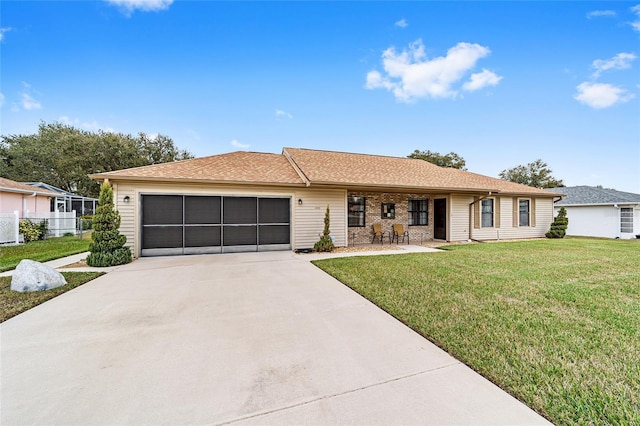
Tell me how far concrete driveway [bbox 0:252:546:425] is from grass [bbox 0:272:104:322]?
0.25m

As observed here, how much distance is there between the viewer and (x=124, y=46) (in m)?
10.6

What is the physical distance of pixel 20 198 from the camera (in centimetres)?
1311

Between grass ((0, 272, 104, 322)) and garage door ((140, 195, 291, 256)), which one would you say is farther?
garage door ((140, 195, 291, 256))

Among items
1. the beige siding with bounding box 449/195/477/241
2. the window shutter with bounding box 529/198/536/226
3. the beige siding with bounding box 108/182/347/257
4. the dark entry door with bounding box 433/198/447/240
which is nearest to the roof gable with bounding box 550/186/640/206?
the window shutter with bounding box 529/198/536/226

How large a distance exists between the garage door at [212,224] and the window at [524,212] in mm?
12241

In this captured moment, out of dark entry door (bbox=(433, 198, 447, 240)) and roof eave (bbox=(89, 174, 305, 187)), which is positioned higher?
roof eave (bbox=(89, 174, 305, 187))

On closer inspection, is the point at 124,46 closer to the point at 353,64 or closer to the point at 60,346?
the point at 353,64

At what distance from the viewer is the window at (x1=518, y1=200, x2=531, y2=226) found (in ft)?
43.7

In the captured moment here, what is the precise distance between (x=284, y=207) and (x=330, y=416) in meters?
7.98

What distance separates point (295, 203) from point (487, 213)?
384 inches

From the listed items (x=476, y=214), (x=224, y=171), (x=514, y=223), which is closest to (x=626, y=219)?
(x=514, y=223)

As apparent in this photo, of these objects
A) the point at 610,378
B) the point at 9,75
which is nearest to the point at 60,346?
the point at 610,378

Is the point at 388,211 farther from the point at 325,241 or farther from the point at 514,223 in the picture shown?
the point at 514,223

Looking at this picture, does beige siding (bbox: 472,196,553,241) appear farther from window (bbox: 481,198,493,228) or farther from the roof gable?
the roof gable
